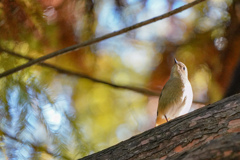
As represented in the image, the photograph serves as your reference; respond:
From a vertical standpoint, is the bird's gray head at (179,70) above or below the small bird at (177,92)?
above

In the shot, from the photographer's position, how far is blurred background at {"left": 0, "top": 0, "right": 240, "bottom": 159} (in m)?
2.08

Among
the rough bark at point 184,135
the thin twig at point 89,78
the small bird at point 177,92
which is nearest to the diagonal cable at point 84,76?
the thin twig at point 89,78

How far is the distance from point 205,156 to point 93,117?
132 cm

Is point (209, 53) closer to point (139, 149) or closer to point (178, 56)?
point (178, 56)

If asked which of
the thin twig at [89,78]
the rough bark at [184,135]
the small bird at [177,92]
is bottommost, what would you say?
the rough bark at [184,135]

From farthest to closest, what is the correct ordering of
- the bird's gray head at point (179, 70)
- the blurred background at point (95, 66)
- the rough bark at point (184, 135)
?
1. the bird's gray head at point (179, 70)
2. the blurred background at point (95, 66)
3. the rough bark at point (184, 135)

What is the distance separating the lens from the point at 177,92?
7.60ft

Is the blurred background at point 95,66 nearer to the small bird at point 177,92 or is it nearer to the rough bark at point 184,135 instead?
the small bird at point 177,92

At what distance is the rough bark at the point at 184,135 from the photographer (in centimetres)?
138

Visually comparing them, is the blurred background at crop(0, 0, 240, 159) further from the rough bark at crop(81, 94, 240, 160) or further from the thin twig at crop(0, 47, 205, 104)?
the rough bark at crop(81, 94, 240, 160)

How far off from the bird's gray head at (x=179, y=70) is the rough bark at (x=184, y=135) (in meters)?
0.78

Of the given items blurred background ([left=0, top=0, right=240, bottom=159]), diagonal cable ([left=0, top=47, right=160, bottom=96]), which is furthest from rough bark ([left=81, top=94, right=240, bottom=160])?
diagonal cable ([left=0, top=47, right=160, bottom=96])

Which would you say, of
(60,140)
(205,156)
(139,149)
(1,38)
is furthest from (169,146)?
(1,38)

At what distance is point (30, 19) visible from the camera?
2137 mm
